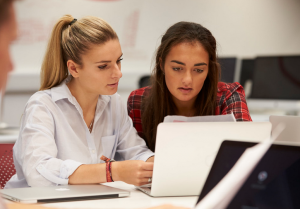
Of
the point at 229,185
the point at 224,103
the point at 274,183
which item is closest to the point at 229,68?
the point at 224,103

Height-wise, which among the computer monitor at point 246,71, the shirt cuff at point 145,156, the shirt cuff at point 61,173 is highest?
the computer monitor at point 246,71

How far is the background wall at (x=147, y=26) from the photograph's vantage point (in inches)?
151

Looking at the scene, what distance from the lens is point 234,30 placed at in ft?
15.2

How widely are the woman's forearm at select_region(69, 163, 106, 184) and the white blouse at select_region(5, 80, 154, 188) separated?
2 centimetres

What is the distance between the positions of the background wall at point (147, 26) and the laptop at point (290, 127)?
208cm

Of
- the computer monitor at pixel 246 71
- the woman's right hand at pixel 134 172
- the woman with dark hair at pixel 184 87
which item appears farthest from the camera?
the computer monitor at pixel 246 71

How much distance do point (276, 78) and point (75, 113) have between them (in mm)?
2596

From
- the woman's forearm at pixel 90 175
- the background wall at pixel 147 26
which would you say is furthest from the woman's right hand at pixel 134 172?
the background wall at pixel 147 26

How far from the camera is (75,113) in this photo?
164 centimetres

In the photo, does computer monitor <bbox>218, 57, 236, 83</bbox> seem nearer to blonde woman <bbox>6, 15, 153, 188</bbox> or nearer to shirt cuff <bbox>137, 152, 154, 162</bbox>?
blonde woman <bbox>6, 15, 153, 188</bbox>

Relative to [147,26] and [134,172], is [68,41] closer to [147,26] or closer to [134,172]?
[134,172]

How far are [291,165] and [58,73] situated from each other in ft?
3.83

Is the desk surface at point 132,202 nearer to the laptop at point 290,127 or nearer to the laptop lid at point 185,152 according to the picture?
the laptop lid at point 185,152

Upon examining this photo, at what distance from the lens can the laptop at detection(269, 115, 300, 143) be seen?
4.49 feet
